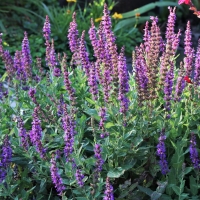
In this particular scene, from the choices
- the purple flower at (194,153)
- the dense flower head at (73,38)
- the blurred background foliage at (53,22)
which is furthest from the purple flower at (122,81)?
the blurred background foliage at (53,22)

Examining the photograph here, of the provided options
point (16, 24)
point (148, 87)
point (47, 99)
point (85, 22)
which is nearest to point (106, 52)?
point (148, 87)

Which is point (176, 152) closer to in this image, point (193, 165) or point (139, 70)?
point (193, 165)

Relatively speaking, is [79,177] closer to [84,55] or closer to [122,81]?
[122,81]

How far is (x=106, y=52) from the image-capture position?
3193 millimetres

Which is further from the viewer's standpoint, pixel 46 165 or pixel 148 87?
pixel 148 87

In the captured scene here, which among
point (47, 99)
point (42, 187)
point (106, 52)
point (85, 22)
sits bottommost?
point (42, 187)

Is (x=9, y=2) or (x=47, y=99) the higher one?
(x=9, y=2)

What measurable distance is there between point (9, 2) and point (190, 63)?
207 inches

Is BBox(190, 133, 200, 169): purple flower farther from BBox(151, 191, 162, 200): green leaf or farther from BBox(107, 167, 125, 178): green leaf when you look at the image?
BBox(107, 167, 125, 178): green leaf

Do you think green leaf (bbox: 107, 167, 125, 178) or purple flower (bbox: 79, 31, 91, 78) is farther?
purple flower (bbox: 79, 31, 91, 78)

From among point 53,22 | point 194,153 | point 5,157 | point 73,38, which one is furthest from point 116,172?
point 53,22

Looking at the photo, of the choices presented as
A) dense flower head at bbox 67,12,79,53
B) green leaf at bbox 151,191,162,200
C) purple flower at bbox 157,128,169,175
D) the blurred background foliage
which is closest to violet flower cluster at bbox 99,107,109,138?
purple flower at bbox 157,128,169,175

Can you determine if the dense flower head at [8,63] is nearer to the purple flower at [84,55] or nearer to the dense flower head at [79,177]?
the purple flower at [84,55]

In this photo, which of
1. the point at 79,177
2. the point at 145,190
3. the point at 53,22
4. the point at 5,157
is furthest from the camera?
the point at 53,22
